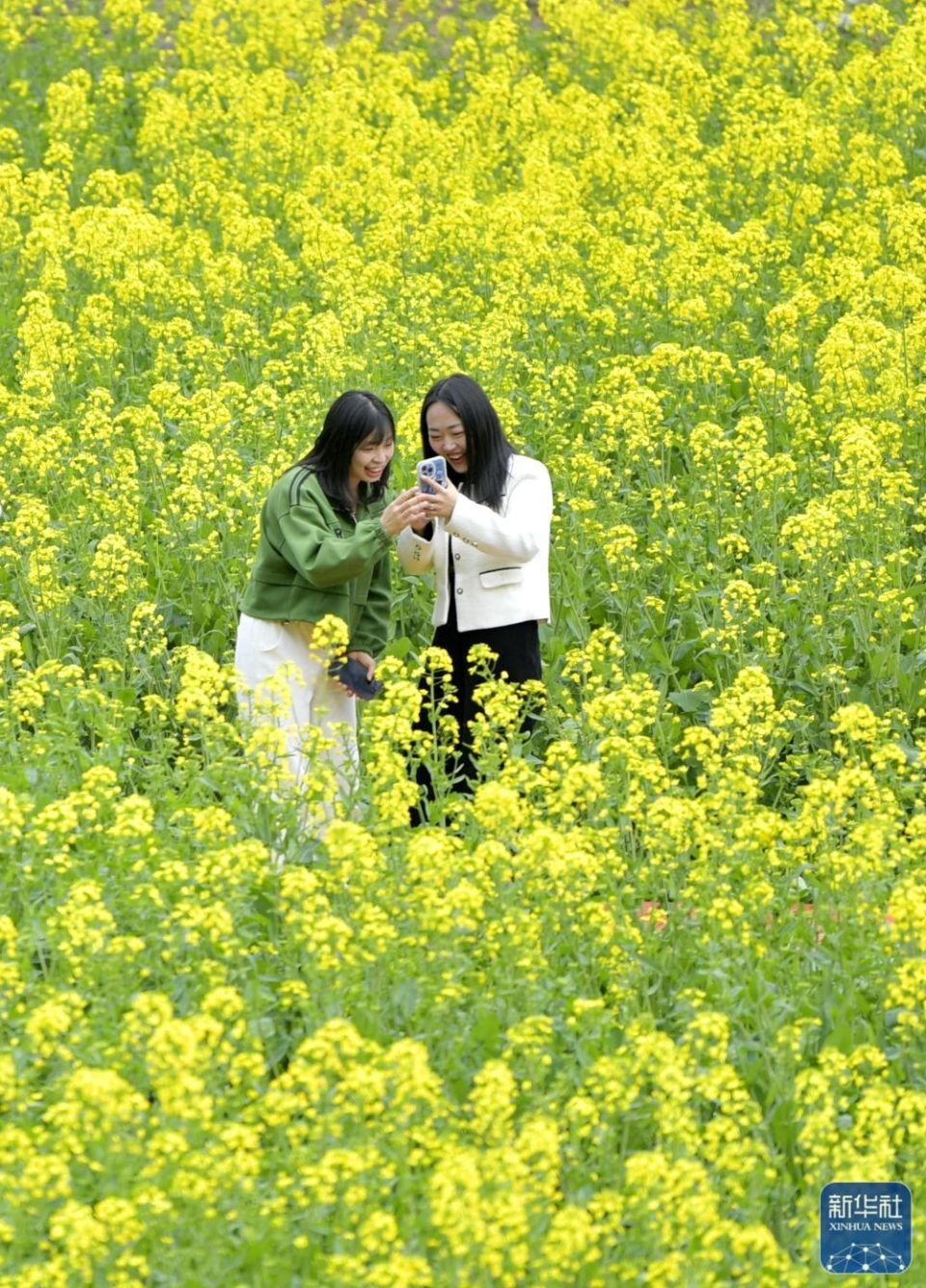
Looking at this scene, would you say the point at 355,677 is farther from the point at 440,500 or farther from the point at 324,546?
the point at 440,500

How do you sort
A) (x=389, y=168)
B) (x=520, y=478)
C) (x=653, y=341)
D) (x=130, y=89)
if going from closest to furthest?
(x=520, y=478)
(x=653, y=341)
(x=389, y=168)
(x=130, y=89)

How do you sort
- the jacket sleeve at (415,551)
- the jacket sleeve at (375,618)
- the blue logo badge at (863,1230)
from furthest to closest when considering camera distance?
the jacket sleeve at (375,618), the jacket sleeve at (415,551), the blue logo badge at (863,1230)

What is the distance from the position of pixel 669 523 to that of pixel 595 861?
4.79 metres

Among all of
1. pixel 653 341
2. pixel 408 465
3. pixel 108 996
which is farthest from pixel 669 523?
pixel 108 996

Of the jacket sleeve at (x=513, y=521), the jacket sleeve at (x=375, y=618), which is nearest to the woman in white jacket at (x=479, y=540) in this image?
the jacket sleeve at (x=513, y=521)

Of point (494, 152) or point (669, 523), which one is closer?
point (669, 523)

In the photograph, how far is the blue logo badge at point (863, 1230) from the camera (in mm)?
5020

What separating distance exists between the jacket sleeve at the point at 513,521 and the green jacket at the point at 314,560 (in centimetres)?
30

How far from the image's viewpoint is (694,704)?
29.5 feet

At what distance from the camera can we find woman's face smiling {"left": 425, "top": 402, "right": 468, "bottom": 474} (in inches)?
285

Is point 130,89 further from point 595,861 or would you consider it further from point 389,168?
point 595,861

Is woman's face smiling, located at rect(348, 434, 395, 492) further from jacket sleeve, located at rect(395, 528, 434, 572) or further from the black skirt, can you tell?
the black skirt

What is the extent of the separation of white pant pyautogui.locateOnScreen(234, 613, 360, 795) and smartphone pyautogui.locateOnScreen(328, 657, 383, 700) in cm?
7

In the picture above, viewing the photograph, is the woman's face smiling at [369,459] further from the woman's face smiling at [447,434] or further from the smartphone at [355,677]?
the smartphone at [355,677]
